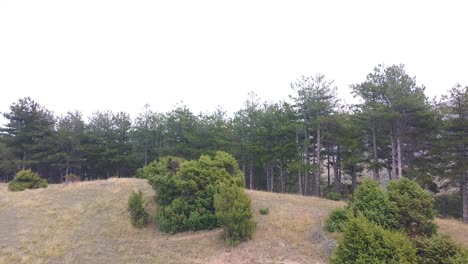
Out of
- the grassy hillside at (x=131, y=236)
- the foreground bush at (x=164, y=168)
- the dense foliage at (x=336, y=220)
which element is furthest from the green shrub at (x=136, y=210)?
the dense foliage at (x=336, y=220)

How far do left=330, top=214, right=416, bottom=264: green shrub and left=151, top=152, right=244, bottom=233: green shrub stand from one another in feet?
31.9

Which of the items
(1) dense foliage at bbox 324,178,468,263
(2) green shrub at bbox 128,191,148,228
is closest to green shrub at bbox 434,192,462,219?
(1) dense foliage at bbox 324,178,468,263

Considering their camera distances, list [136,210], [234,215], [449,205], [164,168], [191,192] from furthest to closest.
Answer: [449,205], [164,168], [136,210], [191,192], [234,215]

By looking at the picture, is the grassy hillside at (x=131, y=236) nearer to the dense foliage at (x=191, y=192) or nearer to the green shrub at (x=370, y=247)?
the dense foliage at (x=191, y=192)

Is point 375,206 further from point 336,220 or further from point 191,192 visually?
point 191,192

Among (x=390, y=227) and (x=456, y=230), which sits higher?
(x=390, y=227)

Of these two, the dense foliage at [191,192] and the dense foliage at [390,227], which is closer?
the dense foliage at [390,227]

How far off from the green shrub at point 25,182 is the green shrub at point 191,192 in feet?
53.7

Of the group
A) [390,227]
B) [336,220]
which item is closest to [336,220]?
[336,220]

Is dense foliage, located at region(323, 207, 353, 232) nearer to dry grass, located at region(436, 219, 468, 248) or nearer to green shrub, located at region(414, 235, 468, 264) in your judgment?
dry grass, located at region(436, 219, 468, 248)

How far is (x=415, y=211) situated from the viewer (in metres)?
14.6

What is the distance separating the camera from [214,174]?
2147 cm

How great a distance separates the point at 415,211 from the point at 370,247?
4586mm

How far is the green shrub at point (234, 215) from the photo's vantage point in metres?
18.0
